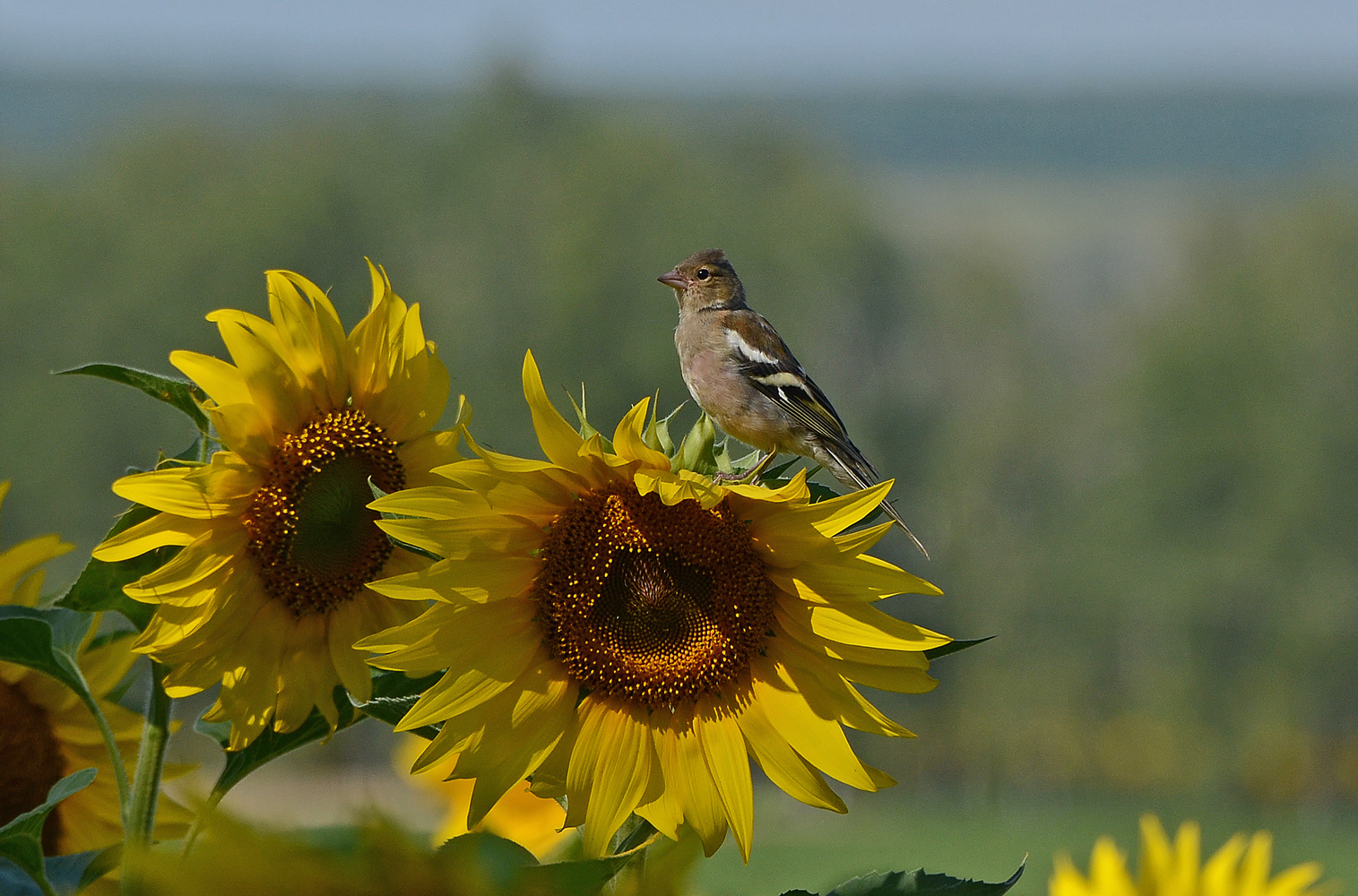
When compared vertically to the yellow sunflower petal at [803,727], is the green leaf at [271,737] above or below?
below

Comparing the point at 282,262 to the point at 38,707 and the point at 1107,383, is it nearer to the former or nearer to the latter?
the point at 1107,383

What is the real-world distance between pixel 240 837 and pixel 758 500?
102 centimetres

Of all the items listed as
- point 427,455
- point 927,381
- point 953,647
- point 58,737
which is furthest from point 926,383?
point 953,647

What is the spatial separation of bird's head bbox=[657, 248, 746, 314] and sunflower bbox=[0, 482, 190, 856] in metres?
1.94

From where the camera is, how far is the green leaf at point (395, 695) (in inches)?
69.9

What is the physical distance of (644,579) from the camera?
2000mm

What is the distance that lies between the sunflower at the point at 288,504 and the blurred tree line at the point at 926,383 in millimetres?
38900

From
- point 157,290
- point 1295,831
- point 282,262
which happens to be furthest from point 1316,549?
point 157,290

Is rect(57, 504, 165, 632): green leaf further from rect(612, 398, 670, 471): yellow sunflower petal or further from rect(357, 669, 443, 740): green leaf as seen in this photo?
rect(612, 398, 670, 471): yellow sunflower petal

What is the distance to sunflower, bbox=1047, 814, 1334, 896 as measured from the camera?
2248 millimetres

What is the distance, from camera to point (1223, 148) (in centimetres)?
18825

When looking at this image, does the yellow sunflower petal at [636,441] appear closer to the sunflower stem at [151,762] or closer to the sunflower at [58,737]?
the sunflower stem at [151,762]

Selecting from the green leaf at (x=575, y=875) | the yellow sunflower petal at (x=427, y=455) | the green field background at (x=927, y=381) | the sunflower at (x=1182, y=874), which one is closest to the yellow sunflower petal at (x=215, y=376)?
the yellow sunflower petal at (x=427, y=455)

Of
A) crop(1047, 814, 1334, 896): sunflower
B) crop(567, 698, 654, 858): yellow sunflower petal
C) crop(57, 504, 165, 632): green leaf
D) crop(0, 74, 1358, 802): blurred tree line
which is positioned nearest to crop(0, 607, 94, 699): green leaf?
crop(57, 504, 165, 632): green leaf
